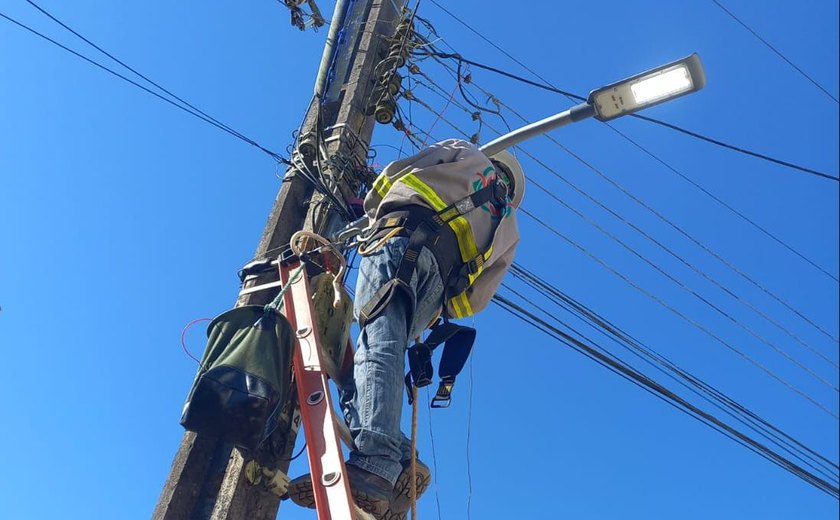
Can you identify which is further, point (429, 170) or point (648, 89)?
point (648, 89)

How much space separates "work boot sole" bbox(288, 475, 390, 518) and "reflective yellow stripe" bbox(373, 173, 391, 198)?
139cm

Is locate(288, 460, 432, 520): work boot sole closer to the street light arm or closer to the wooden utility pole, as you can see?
the wooden utility pole

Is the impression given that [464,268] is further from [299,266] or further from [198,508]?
[198,508]

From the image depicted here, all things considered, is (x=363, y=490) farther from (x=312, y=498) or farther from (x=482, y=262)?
(x=482, y=262)

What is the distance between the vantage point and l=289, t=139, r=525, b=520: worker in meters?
2.77

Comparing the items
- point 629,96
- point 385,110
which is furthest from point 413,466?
point 385,110

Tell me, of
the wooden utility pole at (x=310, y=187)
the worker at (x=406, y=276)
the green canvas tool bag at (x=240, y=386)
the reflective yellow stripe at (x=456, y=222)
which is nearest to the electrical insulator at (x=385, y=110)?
the wooden utility pole at (x=310, y=187)

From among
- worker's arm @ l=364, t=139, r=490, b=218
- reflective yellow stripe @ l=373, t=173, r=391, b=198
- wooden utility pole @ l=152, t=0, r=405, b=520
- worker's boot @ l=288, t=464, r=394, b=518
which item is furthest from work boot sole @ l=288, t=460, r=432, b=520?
reflective yellow stripe @ l=373, t=173, r=391, b=198

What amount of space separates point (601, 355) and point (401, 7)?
2901mm

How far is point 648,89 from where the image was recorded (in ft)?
13.5

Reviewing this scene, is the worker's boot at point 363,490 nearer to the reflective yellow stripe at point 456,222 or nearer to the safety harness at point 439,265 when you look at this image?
the safety harness at point 439,265

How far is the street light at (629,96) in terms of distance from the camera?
3.99 m

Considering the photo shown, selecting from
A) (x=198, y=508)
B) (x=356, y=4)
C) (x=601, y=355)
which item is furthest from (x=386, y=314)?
(x=356, y=4)

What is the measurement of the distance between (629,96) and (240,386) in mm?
2633
